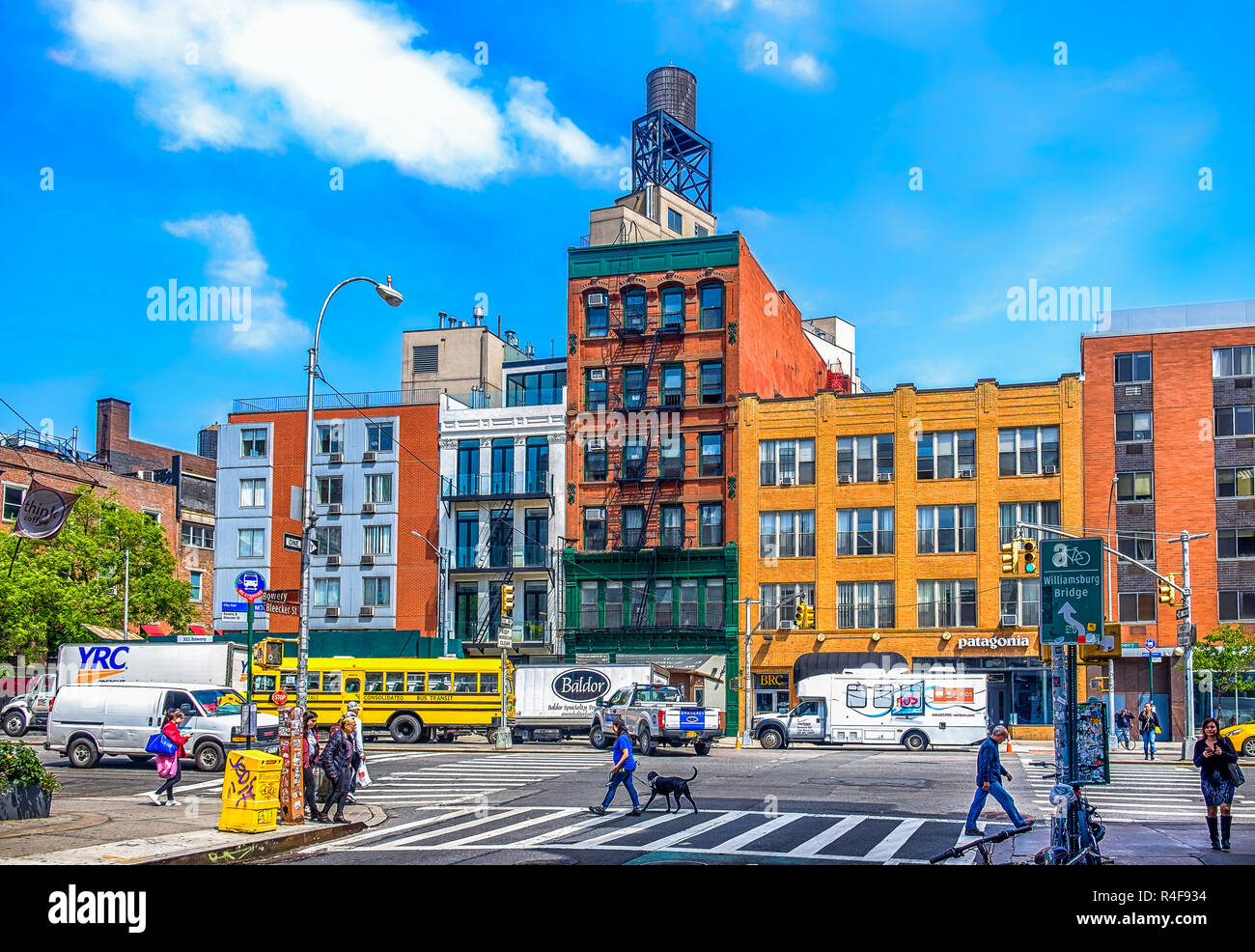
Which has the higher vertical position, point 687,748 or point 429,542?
point 429,542

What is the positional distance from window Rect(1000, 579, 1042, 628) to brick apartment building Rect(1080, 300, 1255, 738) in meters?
3.73

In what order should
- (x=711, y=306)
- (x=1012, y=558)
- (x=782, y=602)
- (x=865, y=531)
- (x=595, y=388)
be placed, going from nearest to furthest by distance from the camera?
(x=1012, y=558) → (x=782, y=602) → (x=865, y=531) → (x=711, y=306) → (x=595, y=388)

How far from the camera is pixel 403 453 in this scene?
64.2 meters

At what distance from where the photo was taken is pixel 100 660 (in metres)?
46.9

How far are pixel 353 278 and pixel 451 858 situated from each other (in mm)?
14955

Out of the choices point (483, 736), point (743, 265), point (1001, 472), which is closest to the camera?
point (483, 736)

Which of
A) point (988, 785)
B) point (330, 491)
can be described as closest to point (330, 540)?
point (330, 491)

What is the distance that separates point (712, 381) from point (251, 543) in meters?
26.7

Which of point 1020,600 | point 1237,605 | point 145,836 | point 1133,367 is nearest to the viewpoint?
point 145,836

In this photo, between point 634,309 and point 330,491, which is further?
point 330,491

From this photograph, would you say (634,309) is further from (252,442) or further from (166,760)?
(166,760)

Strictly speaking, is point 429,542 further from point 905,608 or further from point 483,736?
point 905,608

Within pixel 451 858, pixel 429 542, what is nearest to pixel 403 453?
pixel 429 542
